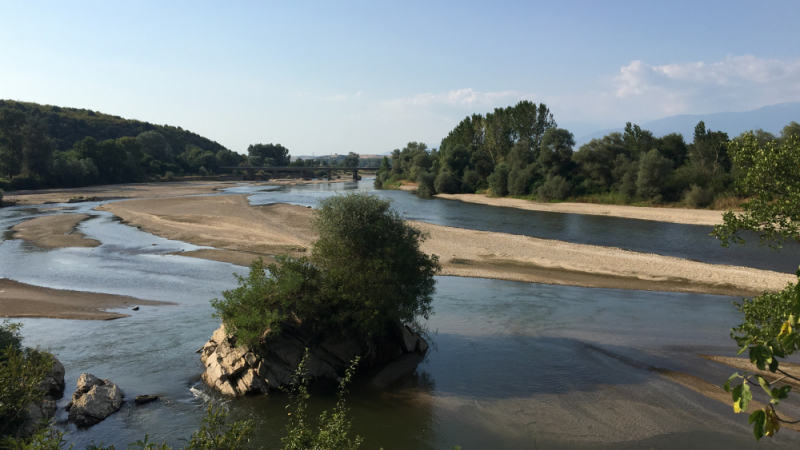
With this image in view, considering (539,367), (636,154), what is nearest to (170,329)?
(539,367)

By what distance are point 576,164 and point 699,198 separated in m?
23.3

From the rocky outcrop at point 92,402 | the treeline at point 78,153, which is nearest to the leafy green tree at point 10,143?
the treeline at point 78,153

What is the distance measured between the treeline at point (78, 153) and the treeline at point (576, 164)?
67469 millimetres

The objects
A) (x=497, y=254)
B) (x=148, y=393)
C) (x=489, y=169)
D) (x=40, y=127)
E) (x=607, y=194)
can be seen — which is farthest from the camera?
(x=489, y=169)

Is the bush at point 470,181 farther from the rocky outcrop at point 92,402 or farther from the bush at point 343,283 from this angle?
the rocky outcrop at point 92,402

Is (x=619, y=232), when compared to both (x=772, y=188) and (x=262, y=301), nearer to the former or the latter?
(x=262, y=301)

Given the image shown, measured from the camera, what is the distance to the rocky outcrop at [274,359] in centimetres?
1639

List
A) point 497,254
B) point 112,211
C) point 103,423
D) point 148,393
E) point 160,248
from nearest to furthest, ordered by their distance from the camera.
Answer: point 103,423 < point 148,393 < point 497,254 < point 160,248 < point 112,211

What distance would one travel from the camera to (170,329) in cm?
2202

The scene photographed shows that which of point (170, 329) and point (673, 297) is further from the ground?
point (673, 297)

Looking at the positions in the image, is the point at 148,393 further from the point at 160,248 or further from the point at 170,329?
the point at 160,248

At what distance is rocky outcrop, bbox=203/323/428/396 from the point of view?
16.4 m

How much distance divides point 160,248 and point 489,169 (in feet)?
247

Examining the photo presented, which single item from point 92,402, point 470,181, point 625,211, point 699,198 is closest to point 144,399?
point 92,402
